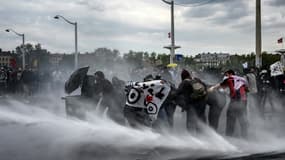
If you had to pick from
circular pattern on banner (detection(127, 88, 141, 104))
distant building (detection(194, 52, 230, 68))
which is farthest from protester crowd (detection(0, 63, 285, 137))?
distant building (detection(194, 52, 230, 68))

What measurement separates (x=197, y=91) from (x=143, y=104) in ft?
4.45

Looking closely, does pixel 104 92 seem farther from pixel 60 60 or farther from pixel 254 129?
pixel 60 60

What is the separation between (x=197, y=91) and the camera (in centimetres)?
986

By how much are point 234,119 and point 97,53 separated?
18158 millimetres

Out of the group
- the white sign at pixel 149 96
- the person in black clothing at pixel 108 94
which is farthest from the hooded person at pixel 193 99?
the person in black clothing at pixel 108 94

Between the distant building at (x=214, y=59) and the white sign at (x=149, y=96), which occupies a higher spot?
the distant building at (x=214, y=59)

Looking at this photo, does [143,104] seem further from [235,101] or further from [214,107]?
[235,101]

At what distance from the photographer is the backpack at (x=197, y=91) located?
9867mm

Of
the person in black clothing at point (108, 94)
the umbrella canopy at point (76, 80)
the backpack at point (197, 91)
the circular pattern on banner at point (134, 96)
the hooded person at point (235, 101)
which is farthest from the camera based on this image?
the umbrella canopy at point (76, 80)

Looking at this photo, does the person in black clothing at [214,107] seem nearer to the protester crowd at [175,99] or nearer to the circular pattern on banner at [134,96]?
the protester crowd at [175,99]

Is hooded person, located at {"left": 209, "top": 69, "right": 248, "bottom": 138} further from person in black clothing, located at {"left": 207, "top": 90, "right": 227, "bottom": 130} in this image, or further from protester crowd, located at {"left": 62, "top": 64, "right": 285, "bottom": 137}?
person in black clothing, located at {"left": 207, "top": 90, "right": 227, "bottom": 130}

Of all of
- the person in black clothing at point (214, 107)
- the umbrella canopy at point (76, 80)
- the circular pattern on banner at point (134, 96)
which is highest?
the umbrella canopy at point (76, 80)

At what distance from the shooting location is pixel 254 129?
11805mm

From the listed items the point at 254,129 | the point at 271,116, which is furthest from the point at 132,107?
the point at 271,116
